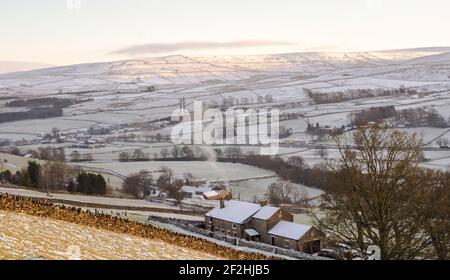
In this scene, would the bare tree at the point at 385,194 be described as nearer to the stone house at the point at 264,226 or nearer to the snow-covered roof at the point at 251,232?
the stone house at the point at 264,226

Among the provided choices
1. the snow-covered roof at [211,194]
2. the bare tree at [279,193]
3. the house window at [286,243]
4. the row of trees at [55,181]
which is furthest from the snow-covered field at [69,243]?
the snow-covered roof at [211,194]

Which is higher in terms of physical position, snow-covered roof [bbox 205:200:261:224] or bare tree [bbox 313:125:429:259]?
bare tree [bbox 313:125:429:259]

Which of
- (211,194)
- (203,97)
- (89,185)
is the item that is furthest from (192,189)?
(203,97)

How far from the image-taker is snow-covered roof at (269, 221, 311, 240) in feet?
95.8

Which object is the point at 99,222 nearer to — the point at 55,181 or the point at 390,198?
the point at 390,198

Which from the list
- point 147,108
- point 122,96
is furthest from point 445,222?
point 122,96

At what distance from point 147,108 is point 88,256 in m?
123

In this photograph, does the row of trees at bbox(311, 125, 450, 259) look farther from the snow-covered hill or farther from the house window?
the snow-covered hill

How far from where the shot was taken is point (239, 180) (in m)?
58.8

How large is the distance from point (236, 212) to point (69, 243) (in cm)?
2493

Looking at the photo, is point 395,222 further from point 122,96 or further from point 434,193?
point 122,96

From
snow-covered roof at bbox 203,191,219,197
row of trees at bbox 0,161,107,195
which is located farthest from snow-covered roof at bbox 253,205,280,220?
snow-covered roof at bbox 203,191,219,197

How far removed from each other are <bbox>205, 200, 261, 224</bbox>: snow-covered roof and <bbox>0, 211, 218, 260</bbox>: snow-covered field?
2146 centimetres

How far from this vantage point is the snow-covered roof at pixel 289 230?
29188mm
